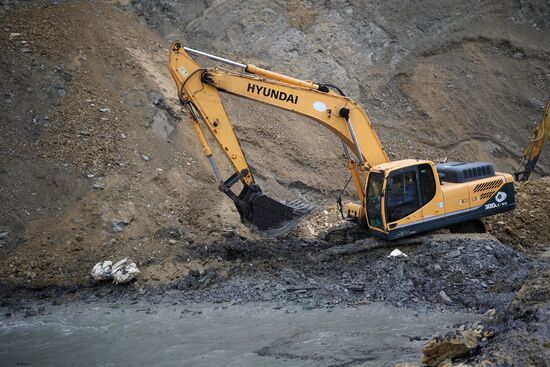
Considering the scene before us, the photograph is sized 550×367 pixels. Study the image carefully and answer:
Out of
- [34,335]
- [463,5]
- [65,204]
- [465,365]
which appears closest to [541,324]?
[465,365]

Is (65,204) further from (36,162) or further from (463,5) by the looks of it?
(463,5)

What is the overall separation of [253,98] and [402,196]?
2.90 metres

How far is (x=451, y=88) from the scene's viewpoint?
17.7 meters

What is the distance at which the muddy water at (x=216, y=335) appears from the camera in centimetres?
760

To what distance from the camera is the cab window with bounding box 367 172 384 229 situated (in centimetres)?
1045

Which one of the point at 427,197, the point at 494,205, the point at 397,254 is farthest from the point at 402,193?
the point at 494,205

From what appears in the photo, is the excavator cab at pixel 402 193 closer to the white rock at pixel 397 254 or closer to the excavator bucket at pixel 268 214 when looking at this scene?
the white rock at pixel 397 254

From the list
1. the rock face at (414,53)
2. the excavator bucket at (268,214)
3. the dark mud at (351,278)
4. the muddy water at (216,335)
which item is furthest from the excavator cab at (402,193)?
the rock face at (414,53)

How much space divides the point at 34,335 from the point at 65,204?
11.7ft

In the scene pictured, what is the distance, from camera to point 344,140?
35.9 feet

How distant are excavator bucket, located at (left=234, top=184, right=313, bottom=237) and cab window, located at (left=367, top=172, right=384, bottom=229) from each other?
1150 mm

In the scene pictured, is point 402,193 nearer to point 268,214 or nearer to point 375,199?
point 375,199

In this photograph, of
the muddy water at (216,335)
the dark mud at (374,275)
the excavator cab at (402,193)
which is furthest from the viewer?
the excavator cab at (402,193)

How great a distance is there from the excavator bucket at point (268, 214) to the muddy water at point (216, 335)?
147cm
